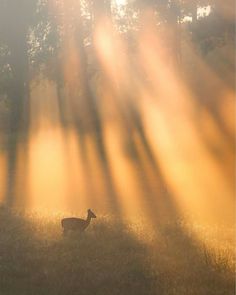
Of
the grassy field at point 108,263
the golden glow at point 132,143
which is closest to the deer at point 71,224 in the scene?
the grassy field at point 108,263

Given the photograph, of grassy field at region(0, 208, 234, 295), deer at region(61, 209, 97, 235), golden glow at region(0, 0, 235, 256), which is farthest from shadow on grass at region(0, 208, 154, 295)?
golden glow at region(0, 0, 235, 256)

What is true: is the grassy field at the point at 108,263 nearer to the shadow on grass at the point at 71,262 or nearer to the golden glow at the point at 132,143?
the shadow on grass at the point at 71,262

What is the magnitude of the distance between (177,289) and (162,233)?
3.96m

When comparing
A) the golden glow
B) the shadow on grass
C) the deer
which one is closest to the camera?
the shadow on grass

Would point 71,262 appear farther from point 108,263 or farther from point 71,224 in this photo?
point 71,224

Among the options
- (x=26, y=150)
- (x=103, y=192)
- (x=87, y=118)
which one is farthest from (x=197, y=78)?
(x=103, y=192)

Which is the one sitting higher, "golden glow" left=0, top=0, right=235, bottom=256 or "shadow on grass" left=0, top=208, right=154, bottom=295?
"golden glow" left=0, top=0, right=235, bottom=256

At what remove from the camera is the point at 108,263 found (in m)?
10.6

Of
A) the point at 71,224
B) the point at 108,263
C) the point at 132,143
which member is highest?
the point at 132,143

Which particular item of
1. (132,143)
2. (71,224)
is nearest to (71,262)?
(71,224)

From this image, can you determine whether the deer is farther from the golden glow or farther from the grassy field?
the golden glow

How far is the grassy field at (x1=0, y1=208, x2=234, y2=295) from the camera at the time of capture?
9656 mm

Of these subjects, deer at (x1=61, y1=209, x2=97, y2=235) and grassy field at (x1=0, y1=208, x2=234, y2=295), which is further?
deer at (x1=61, y1=209, x2=97, y2=235)

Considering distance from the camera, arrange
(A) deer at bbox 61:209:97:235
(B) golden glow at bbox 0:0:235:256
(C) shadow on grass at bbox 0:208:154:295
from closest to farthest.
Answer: (C) shadow on grass at bbox 0:208:154:295 < (A) deer at bbox 61:209:97:235 < (B) golden glow at bbox 0:0:235:256
